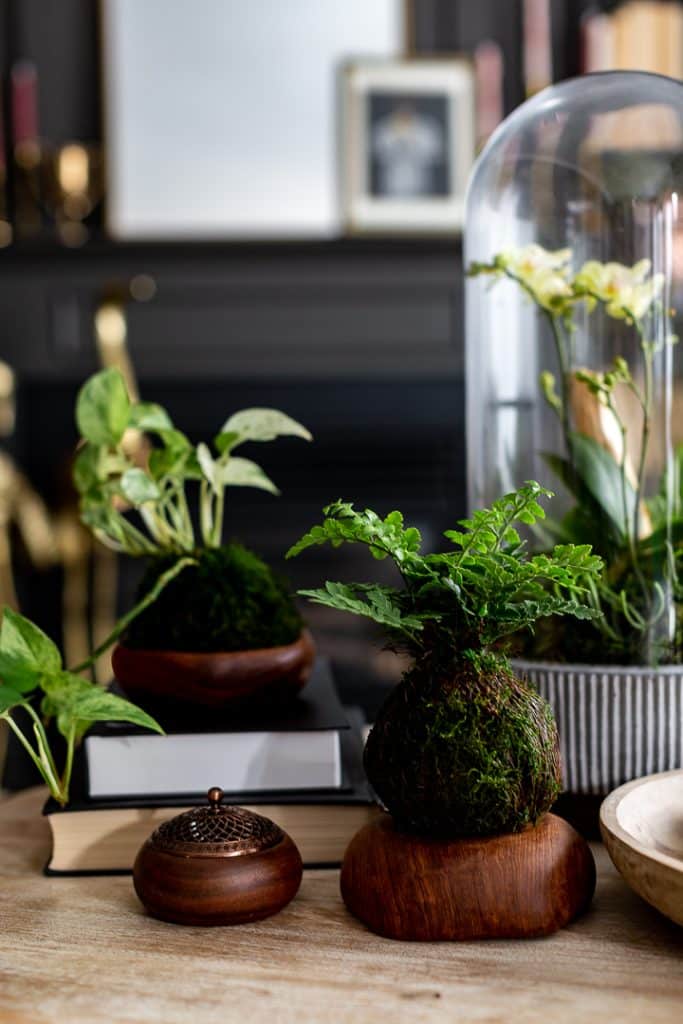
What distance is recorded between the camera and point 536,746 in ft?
1.91

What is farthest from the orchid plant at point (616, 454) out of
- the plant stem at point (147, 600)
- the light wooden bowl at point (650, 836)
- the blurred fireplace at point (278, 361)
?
the blurred fireplace at point (278, 361)

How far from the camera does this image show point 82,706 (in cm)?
67

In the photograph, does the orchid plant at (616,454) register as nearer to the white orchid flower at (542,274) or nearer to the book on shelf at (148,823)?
the white orchid flower at (542,274)

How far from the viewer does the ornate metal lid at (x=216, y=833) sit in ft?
1.91

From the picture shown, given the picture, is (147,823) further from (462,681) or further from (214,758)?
(462,681)

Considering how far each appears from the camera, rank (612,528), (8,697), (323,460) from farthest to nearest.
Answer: (323,460) < (612,528) < (8,697)

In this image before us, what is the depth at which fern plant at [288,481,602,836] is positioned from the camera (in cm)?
57

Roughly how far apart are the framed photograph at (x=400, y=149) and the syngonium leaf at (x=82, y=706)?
2043mm

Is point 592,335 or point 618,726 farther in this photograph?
point 592,335

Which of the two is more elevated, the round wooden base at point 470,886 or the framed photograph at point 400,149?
the framed photograph at point 400,149

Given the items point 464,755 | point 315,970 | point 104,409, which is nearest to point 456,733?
point 464,755

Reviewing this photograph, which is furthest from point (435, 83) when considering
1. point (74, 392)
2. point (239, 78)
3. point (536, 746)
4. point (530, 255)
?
point (536, 746)

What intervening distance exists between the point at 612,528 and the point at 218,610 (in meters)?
0.27

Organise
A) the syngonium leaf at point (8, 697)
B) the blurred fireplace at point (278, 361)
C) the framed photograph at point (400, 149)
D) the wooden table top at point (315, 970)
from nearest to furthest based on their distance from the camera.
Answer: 1. the wooden table top at point (315, 970)
2. the syngonium leaf at point (8, 697)
3. the blurred fireplace at point (278, 361)
4. the framed photograph at point (400, 149)
